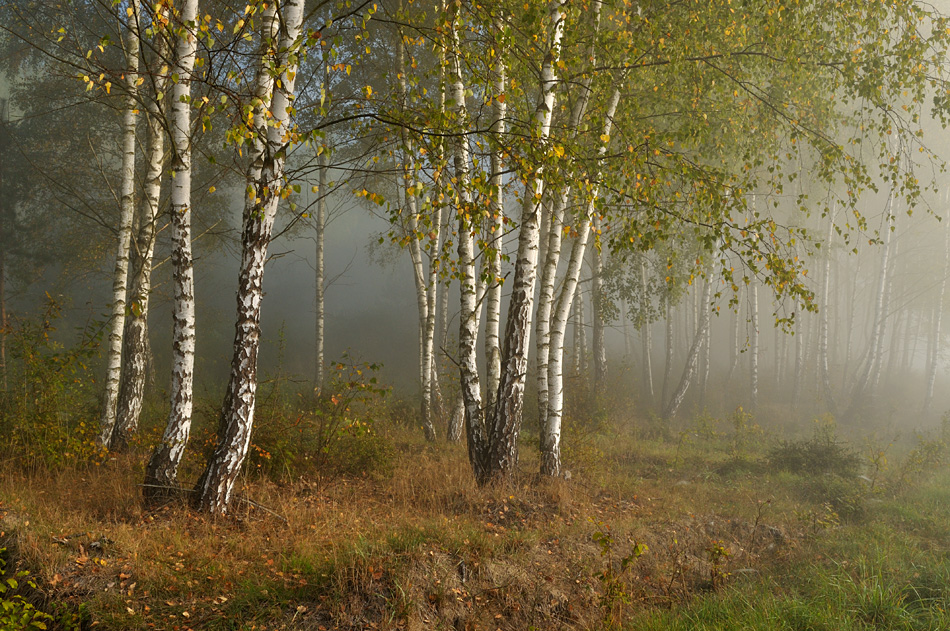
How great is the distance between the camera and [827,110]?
8703mm

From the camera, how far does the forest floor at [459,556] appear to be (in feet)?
12.7

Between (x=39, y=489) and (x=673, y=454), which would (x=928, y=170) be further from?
(x=39, y=489)

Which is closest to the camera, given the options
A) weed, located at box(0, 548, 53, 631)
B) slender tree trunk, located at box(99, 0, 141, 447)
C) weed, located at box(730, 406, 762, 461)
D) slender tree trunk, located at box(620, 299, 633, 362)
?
weed, located at box(0, 548, 53, 631)

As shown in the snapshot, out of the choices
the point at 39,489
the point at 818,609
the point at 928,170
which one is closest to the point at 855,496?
the point at 818,609

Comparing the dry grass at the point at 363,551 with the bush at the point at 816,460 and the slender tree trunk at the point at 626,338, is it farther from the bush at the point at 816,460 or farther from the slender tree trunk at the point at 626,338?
the slender tree trunk at the point at 626,338

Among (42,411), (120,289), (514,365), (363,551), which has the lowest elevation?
(363,551)

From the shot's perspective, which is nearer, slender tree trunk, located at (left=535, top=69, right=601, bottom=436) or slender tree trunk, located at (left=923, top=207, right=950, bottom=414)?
slender tree trunk, located at (left=535, top=69, right=601, bottom=436)

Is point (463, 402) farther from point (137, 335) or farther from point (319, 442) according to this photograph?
point (137, 335)

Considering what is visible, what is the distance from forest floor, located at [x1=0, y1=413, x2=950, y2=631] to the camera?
3881 mm

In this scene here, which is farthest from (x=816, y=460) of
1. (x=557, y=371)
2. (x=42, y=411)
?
(x=42, y=411)

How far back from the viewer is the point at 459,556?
458 cm

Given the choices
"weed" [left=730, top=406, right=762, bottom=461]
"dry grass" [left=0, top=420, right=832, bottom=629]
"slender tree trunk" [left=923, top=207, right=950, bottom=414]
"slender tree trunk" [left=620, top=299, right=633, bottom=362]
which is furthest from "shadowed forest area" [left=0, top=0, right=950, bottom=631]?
"slender tree trunk" [left=923, top=207, right=950, bottom=414]

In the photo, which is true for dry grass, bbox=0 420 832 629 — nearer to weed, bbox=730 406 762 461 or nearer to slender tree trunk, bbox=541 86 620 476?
slender tree trunk, bbox=541 86 620 476

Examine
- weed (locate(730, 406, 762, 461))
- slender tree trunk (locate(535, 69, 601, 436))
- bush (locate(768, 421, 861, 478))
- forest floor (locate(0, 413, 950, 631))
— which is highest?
slender tree trunk (locate(535, 69, 601, 436))
